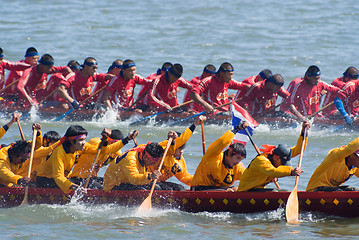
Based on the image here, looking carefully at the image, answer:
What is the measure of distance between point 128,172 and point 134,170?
9 cm

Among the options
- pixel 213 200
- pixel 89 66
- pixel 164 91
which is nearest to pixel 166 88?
pixel 164 91

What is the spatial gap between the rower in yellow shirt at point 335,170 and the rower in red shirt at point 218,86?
594 cm

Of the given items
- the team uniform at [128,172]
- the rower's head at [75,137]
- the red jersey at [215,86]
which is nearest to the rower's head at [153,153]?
the team uniform at [128,172]

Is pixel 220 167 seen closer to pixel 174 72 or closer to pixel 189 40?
pixel 174 72

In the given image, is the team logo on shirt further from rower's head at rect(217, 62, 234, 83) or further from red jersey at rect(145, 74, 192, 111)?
red jersey at rect(145, 74, 192, 111)

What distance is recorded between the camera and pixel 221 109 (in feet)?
52.2

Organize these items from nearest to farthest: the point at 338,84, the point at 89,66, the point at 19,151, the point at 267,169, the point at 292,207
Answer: the point at 267,169
the point at 292,207
the point at 19,151
the point at 338,84
the point at 89,66

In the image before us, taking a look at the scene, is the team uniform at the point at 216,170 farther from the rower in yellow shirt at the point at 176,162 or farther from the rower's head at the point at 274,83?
the rower's head at the point at 274,83

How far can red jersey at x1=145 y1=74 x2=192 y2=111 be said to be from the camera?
15719 millimetres

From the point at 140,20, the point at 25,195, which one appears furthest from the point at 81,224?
the point at 140,20

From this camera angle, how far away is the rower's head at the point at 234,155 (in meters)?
9.34

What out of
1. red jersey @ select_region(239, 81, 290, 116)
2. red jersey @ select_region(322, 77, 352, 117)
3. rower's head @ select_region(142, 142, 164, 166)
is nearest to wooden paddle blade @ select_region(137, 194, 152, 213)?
rower's head @ select_region(142, 142, 164, 166)

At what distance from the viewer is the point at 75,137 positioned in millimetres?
9594

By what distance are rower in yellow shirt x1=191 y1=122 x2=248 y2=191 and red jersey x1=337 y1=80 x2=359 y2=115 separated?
5.90 meters
